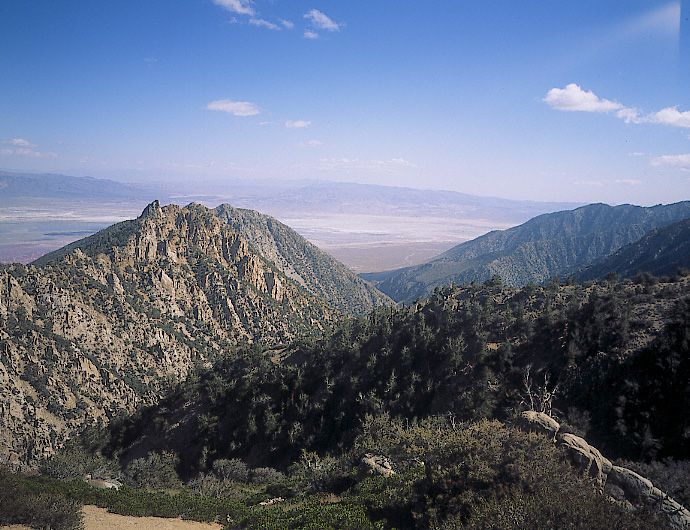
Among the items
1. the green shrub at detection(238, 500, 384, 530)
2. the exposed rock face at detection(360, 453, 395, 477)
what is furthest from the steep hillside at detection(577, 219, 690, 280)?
the green shrub at detection(238, 500, 384, 530)

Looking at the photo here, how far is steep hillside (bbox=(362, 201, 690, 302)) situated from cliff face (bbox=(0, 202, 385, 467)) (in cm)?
6561

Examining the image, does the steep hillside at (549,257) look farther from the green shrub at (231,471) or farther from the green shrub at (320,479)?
the green shrub at (320,479)

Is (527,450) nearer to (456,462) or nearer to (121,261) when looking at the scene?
(456,462)

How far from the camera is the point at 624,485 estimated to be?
36.9 ft

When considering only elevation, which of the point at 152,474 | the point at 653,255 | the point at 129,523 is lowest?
the point at 152,474

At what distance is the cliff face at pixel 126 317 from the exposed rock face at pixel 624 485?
102ft

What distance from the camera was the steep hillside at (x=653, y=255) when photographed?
72713mm

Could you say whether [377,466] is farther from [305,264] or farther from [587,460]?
[305,264]

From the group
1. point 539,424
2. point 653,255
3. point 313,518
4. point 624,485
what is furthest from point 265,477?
point 653,255

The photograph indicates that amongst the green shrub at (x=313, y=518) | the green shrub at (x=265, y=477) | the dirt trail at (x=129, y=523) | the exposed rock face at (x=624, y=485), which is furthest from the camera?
the green shrub at (x=265, y=477)

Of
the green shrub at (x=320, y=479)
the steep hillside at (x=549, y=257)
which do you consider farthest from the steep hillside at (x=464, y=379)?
the steep hillside at (x=549, y=257)

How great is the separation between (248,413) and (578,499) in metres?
28.8

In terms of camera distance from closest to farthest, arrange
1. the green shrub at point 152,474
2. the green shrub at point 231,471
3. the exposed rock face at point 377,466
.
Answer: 1. the exposed rock face at point 377,466
2. the green shrub at point 152,474
3. the green shrub at point 231,471

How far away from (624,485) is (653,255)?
296ft
